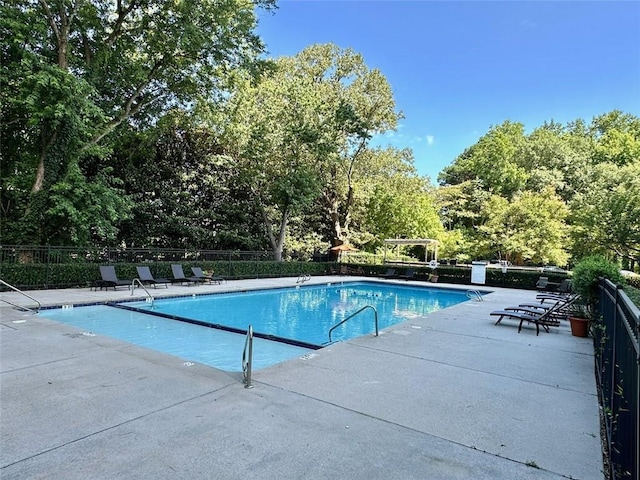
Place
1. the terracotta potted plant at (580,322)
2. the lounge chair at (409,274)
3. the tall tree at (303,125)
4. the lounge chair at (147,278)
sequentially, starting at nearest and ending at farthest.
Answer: the terracotta potted plant at (580,322), the lounge chair at (147,278), the tall tree at (303,125), the lounge chair at (409,274)

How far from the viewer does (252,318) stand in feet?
33.4

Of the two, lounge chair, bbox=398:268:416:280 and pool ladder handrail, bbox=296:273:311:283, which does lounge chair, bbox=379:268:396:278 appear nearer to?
lounge chair, bbox=398:268:416:280

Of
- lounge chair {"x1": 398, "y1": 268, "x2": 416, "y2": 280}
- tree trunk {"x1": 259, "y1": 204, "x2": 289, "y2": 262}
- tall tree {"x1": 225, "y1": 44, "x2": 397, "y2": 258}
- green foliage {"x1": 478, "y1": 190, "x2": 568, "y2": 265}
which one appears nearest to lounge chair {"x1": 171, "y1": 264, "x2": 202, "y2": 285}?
tall tree {"x1": 225, "y1": 44, "x2": 397, "y2": 258}

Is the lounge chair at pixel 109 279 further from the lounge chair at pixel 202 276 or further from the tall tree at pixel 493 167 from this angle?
the tall tree at pixel 493 167

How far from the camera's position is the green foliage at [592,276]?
6465 millimetres

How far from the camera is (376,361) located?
16.7 feet

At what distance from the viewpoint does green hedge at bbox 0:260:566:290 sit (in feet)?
37.0

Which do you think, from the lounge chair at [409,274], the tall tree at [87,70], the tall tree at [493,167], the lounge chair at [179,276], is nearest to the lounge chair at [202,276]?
the lounge chair at [179,276]

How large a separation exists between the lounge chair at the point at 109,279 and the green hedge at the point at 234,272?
687 millimetres

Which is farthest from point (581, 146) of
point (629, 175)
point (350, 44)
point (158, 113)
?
point (158, 113)

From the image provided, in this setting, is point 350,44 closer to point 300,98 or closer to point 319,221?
point 300,98

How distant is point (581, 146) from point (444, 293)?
31189 millimetres

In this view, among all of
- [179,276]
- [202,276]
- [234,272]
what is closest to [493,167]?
[234,272]

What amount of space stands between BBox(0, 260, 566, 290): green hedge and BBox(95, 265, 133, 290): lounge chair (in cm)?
69
